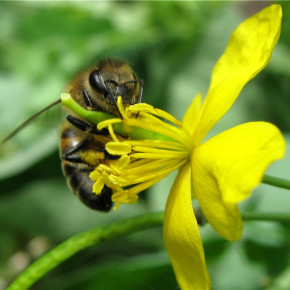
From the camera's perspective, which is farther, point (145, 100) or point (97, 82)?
point (145, 100)

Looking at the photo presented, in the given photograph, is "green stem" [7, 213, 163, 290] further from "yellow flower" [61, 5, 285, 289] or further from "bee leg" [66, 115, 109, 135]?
"bee leg" [66, 115, 109, 135]

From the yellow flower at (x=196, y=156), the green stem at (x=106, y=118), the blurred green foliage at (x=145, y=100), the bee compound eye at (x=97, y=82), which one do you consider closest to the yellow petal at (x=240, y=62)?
the yellow flower at (x=196, y=156)

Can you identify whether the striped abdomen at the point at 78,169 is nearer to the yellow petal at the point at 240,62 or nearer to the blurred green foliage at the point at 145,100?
the yellow petal at the point at 240,62

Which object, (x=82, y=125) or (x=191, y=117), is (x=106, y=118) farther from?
(x=191, y=117)

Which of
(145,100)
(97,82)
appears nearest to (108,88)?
(97,82)

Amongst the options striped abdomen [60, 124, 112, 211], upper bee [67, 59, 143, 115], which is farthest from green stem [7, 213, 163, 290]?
upper bee [67, 59, 143, 115]

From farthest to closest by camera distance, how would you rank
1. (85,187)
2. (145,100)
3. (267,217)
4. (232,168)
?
(145,100) < (85,187) < (267,217) < (232,168)

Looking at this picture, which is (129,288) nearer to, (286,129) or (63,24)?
(286,129)
